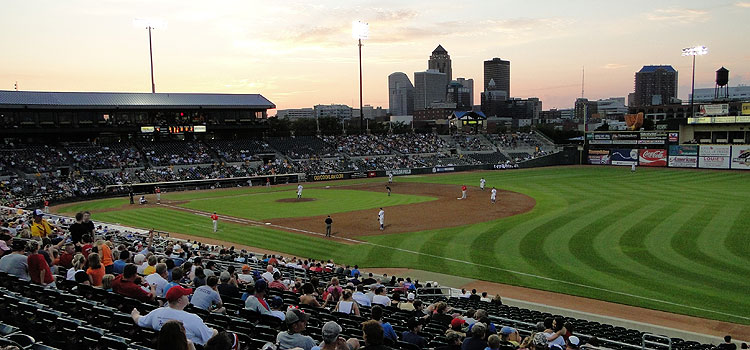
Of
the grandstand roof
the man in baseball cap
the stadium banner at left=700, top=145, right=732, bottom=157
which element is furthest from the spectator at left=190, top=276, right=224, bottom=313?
the stadium banner at left=700, top=145, right=732, bottom=157

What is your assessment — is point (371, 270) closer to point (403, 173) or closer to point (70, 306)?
point (70, 306)

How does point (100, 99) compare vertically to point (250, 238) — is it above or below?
above

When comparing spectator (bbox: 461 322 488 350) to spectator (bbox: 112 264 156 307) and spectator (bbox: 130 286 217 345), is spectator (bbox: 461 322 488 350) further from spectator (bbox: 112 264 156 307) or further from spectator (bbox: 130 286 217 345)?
spectator (bbox: 112 264 156 307)

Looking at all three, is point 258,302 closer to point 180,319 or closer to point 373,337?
point 180,319

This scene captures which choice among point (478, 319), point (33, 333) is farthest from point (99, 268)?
point (478, 319)

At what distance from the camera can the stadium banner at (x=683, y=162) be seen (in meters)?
66.5

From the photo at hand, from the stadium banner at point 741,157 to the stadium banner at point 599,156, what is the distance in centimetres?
1589

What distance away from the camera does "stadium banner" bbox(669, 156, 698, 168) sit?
6650 centimetres

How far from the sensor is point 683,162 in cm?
6744

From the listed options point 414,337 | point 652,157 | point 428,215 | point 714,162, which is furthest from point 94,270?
point 652,157

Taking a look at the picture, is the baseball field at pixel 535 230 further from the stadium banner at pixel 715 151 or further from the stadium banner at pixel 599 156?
the stadium banner at pixel 599 156

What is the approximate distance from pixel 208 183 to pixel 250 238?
103ft

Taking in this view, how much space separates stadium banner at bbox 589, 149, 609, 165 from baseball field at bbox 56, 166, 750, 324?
2166 cm

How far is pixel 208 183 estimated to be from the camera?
57750 millimetres
